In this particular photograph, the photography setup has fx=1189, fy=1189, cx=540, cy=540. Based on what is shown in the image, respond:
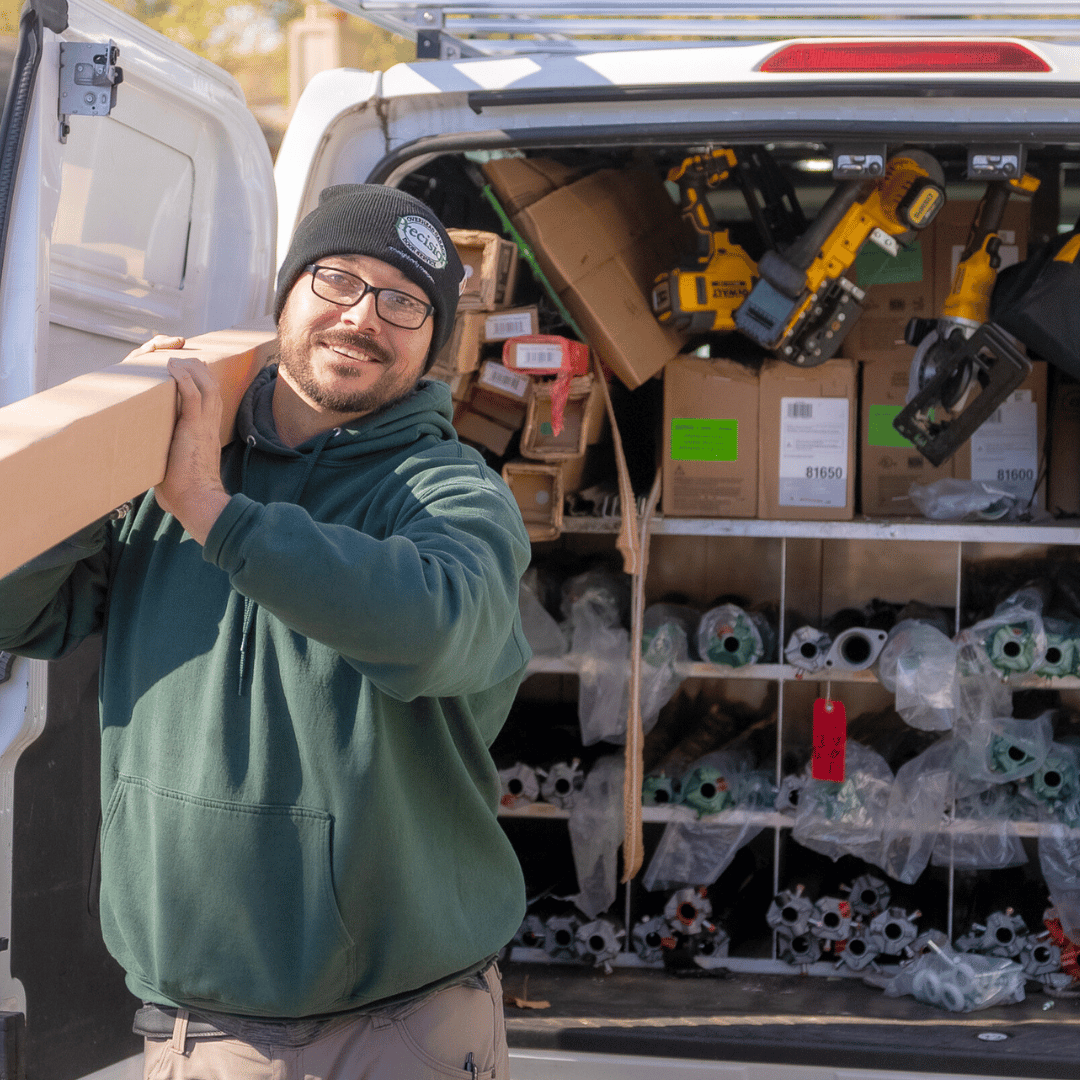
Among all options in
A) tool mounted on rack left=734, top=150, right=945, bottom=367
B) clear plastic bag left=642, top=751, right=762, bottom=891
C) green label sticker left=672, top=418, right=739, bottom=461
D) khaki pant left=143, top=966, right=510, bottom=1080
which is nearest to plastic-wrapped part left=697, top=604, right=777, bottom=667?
clear plastic bag left=642, top=751, right=762, bottom=891

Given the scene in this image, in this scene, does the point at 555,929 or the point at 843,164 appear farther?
the point at 555,929

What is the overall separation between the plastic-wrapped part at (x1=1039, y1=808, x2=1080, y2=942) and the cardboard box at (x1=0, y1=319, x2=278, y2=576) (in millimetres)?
2861

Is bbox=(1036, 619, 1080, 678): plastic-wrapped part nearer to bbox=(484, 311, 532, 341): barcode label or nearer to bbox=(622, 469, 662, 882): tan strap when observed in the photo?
bbox=(622, 469, 662, 882): tan strap

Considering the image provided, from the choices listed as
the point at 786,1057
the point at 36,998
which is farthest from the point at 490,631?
the point at 786,1057

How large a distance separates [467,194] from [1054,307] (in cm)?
165

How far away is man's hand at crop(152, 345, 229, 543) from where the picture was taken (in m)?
1.30

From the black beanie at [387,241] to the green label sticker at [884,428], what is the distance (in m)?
2.23

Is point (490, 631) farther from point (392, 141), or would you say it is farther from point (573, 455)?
point (573, 455)

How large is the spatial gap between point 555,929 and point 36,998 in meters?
1.79

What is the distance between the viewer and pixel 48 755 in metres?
1.91

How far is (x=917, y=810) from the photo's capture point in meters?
3.40

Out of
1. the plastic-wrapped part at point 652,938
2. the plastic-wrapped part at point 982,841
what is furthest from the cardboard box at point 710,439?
the plastic-wrapped part at point 652,938

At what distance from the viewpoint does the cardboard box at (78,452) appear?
1168 mm

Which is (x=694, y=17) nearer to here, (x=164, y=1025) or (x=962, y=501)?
(x=962, y=501)
